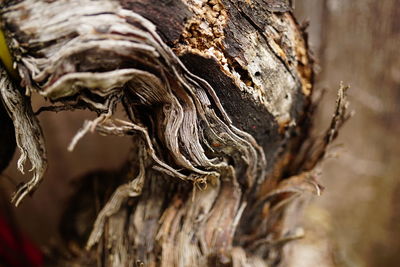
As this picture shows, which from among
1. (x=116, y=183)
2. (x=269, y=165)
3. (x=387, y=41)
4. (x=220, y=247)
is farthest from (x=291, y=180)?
(x=387, y=41)

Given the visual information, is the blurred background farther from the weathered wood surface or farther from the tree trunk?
the tree trunk

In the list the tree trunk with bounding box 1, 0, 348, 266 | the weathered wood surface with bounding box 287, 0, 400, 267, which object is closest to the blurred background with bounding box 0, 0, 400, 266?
the weathered wood surface with bounding box 287, 0, 400, 267

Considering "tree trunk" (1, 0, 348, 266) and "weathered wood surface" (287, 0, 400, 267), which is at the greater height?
"weathered wood surface" (287, 0, 400, 267)

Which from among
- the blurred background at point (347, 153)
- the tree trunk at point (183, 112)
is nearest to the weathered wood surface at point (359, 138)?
the blurred background at point (347, 153)

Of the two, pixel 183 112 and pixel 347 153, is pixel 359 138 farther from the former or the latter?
pixel 183 112

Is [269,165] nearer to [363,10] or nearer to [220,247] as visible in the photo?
→ [220,247]

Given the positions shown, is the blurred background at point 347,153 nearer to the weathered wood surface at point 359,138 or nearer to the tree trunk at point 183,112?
the weathered wood surface at point 359,138
